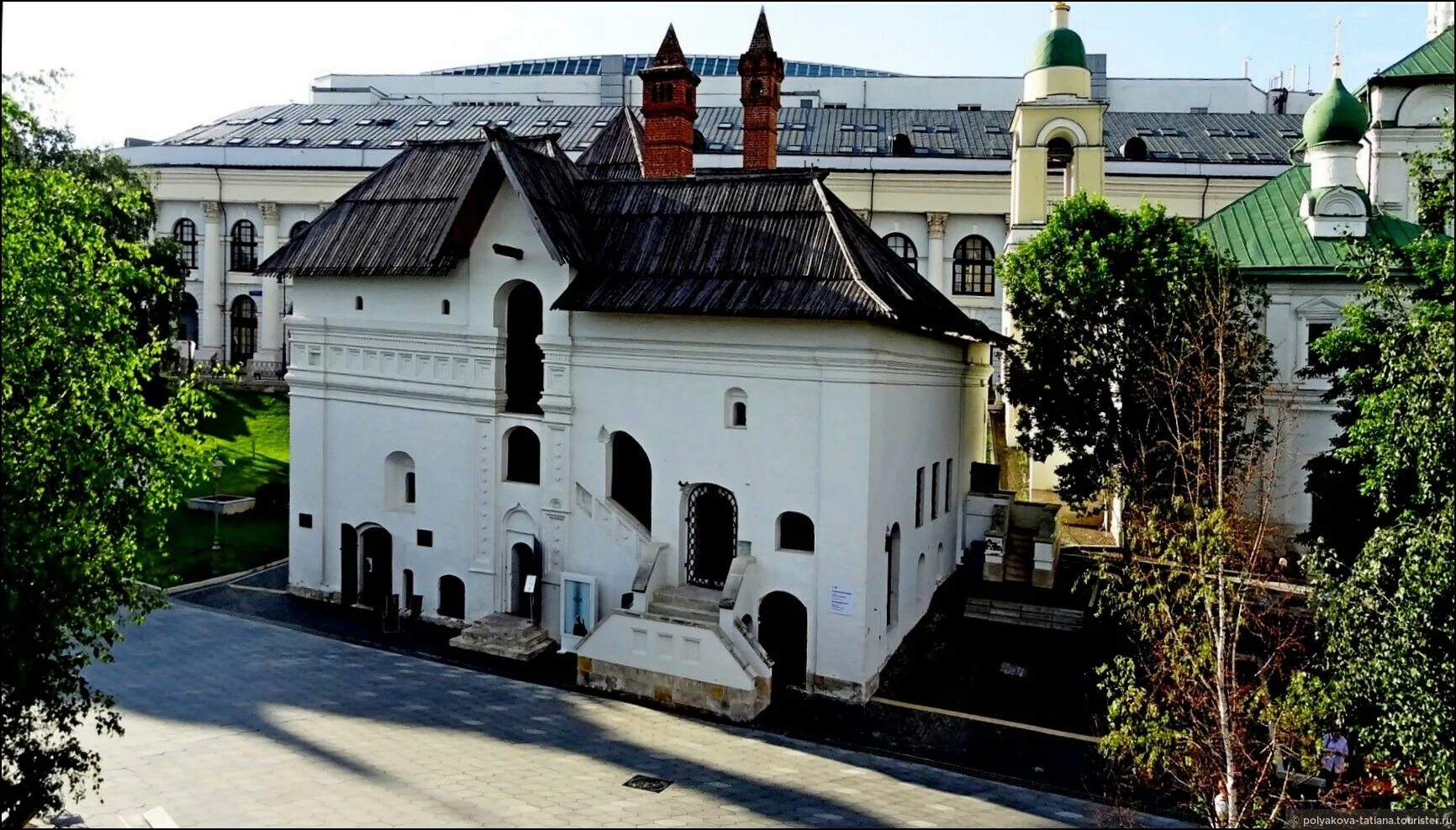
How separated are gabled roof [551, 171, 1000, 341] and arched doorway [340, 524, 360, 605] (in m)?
8.94

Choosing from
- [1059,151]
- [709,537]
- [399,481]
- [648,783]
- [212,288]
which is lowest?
[648,783]

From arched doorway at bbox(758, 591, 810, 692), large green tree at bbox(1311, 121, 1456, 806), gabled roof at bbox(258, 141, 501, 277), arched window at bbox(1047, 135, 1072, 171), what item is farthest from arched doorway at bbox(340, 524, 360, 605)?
arched window at bbox(1047, 135, 1072, 171)

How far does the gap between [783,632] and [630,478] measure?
5.00 meters

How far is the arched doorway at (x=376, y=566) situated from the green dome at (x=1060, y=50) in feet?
81.0

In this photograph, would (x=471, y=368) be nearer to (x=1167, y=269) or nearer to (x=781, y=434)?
(x=781, y=434)

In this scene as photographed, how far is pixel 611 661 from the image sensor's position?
20812 millimetres

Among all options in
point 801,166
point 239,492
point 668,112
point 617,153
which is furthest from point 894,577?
point 801,166

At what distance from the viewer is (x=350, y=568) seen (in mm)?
26266

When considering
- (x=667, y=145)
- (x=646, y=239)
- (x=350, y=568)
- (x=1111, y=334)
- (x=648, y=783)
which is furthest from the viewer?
(x=667, y=145)

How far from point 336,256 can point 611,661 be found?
483 inches

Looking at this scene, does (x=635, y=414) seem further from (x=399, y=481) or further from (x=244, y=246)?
→ (x=244, y=246)

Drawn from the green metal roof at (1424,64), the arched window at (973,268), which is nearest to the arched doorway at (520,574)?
the green metal roof at (1424,64)

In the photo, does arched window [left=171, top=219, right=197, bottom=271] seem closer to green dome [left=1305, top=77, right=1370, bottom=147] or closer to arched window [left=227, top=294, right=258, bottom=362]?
arched window [left=227, top=294, right=258, bottom=362]

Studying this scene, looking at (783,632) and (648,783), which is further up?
(783,632)
